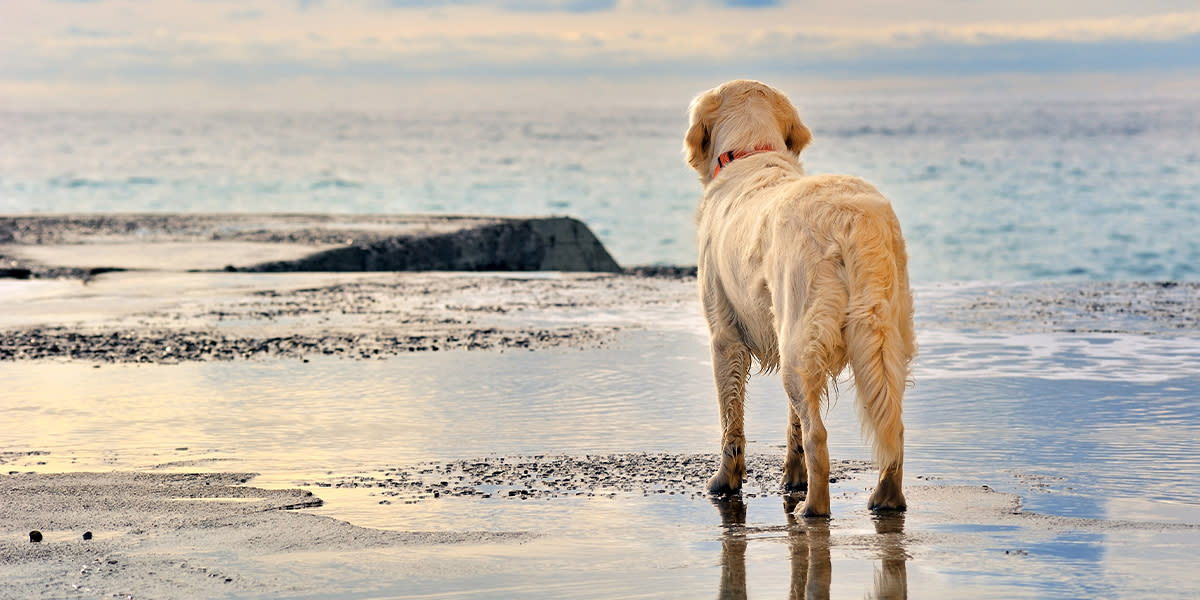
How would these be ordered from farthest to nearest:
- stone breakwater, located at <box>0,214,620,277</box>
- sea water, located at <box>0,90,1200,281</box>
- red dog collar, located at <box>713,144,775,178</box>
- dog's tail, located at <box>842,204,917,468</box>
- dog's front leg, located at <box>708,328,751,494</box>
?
sea water, located at <box>0,90,1200,281</box>
stone breakwater, located at <box>0,214,620,277</box>
red dog collar, located at <box>713,144,775,178</box>
dog's front leg, located at <box>708,328,751,494</box>
dog's tail, located at <box>842,204,917,468</box>

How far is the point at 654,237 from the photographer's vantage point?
3850 cm

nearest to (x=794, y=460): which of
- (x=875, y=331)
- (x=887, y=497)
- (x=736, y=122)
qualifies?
(x=887, y=497)

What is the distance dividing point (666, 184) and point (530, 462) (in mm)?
50100

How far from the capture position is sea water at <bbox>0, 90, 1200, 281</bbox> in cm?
3584

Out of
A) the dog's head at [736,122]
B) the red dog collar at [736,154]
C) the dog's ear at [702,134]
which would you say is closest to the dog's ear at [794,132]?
the dog's head at [736,122]

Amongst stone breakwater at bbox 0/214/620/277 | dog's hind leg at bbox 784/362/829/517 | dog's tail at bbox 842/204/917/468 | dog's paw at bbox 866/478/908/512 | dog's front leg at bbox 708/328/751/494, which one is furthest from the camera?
stone breakwater at bbox 0/214/620/277

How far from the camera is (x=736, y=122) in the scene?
22.5 ft

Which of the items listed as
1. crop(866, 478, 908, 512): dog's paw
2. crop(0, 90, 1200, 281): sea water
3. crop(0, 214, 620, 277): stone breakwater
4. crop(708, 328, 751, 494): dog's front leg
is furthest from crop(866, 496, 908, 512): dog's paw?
crop(0, 90, 1200, 281): sea water

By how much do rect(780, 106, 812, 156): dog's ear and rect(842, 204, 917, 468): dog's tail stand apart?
5.69 feet

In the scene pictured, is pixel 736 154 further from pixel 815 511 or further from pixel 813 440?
pixel 815 511

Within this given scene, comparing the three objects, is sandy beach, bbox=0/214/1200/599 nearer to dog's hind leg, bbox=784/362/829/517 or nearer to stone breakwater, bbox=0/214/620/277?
dog's hind leg, bbox=784/362/829/517

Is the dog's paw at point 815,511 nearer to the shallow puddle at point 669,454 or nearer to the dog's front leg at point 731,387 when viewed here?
the shallow puddle at point 669,454

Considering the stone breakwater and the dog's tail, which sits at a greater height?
the dog's tail

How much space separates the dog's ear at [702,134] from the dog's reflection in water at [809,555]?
6.61 feet
